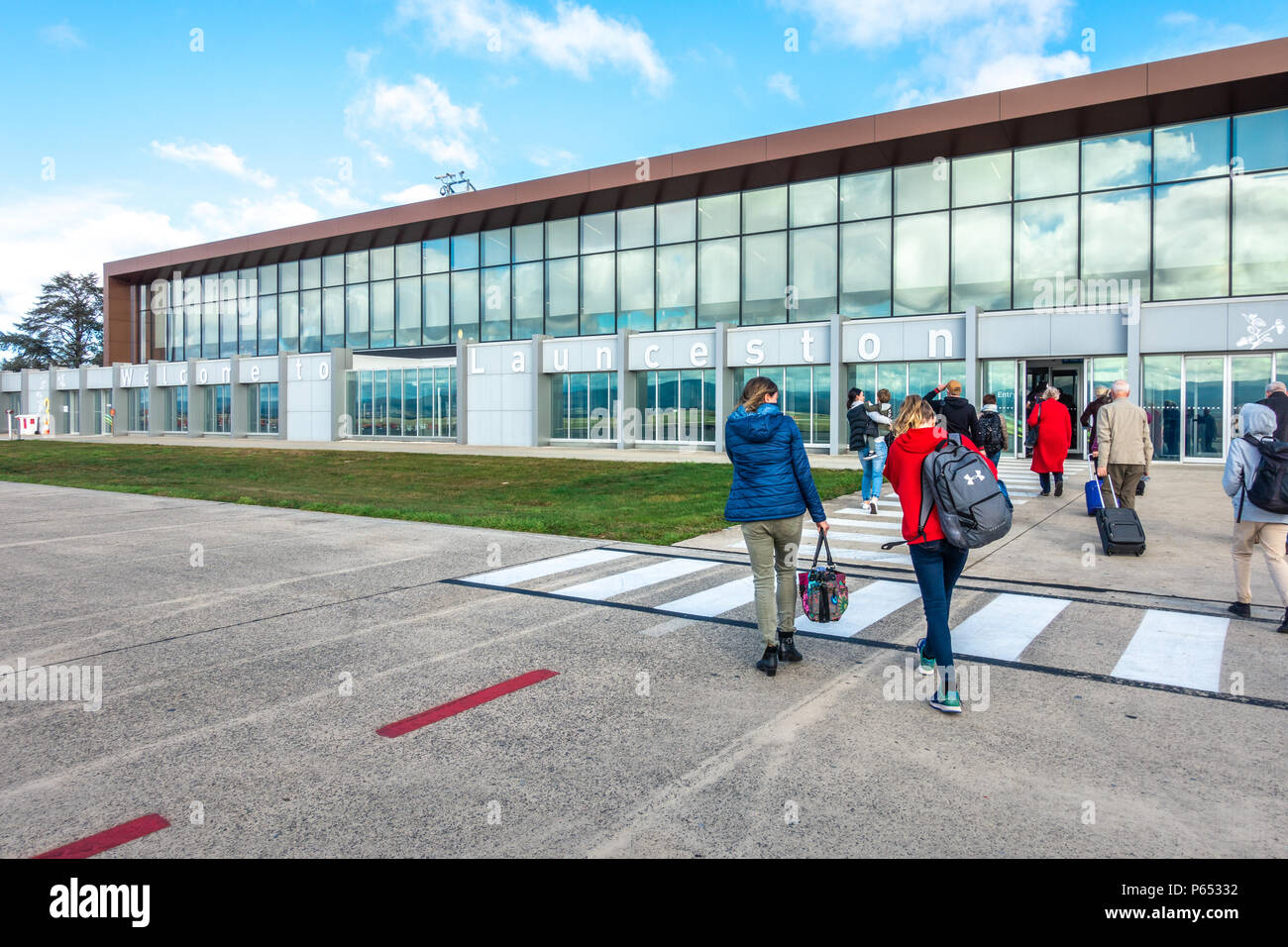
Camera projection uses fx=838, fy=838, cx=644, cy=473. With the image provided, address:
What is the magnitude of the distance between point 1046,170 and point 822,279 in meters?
7.77

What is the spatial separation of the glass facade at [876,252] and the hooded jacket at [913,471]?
78.2ft

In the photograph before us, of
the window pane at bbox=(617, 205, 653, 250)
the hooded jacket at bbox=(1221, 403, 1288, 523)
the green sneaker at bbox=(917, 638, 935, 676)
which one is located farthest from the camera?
the window pane at bbox=(617, 205, 653, 250)

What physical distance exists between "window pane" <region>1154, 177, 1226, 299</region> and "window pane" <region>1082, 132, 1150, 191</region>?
92 cm

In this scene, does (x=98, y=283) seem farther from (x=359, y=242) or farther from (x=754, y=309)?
(x=754, y=309)

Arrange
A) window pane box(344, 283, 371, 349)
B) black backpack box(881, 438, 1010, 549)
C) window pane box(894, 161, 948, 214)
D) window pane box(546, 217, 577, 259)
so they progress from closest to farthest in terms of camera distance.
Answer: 1. black backpack box(881, 438, 1010, 549)
2. window pane box(894, 161, 948, 214)
3. window pane box(546, 217, 577, 259)
4. window pane box(344, 283, 371, 349)

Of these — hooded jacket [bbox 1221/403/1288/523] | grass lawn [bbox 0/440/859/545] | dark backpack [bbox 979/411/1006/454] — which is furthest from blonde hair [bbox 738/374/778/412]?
dark backpack [bbox 979/411/1006/454]

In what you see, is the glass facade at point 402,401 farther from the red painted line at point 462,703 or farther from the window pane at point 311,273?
the red painted line at point 462,703

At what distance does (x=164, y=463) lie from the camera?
2662cm

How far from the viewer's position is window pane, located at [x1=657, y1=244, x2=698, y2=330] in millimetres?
32781

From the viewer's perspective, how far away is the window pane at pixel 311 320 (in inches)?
1718

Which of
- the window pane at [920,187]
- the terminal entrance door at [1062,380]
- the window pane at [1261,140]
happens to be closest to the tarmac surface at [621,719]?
the terminal entrance door at [1062,380]

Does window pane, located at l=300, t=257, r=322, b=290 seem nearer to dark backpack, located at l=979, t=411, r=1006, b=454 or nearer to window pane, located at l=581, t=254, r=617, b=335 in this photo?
window pane, located at l=581, t=254, r=617, b=335

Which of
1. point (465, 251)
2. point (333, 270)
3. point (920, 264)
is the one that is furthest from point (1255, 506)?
point (333, 270)

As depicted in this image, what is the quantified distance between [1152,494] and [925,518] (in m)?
13.4
